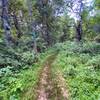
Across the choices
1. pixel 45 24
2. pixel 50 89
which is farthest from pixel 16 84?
pixel 45 24

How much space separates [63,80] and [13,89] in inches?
114

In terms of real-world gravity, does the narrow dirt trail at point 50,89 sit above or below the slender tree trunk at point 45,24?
below

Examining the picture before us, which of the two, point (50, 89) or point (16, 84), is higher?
point (16, 84)

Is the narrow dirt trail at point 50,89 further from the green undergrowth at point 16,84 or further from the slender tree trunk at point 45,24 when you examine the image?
the slender tree trunk at point 45,24

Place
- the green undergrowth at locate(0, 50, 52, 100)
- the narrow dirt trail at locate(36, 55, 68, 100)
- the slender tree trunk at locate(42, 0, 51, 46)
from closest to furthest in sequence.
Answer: the narrow dirt trail at locate(36, 55, 68, 100) < the green undergrowth at locate(0, 50, 52, 100) < the slender tree trunk at locate(42, 0, 51, 46)

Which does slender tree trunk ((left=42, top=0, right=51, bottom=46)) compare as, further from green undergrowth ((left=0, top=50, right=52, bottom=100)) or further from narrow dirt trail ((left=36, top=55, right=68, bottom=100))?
narrow dirt trail ((left=36, top=55, right=68, bottom=100))

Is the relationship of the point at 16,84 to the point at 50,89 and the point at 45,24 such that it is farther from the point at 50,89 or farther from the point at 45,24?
the point at 45,24

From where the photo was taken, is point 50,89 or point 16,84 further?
point 16,84

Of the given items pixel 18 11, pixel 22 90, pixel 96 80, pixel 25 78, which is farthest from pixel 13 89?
pixel 18 11

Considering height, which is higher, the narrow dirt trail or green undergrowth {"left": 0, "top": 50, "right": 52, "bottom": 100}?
green undergrowth {"left": 0, "top": 50, "right": 52, "bottom": 100}

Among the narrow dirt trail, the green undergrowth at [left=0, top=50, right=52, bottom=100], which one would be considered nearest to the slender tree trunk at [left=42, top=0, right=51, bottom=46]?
the green undergrowth at [left=0, top=50, right=52, bottom=100]

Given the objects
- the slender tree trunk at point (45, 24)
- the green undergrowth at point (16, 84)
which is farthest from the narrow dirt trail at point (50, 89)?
the slender tree trunk at point (45, 24)

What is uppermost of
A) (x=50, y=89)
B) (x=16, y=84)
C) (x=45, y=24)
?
(x=45, y=24)

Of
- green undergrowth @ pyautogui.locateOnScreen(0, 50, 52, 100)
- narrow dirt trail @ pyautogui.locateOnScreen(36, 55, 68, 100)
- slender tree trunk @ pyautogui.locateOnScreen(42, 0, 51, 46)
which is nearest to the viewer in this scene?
narrow dirt trail @ pyautogui.locateOnScreen(36, 55, 68, 100)
